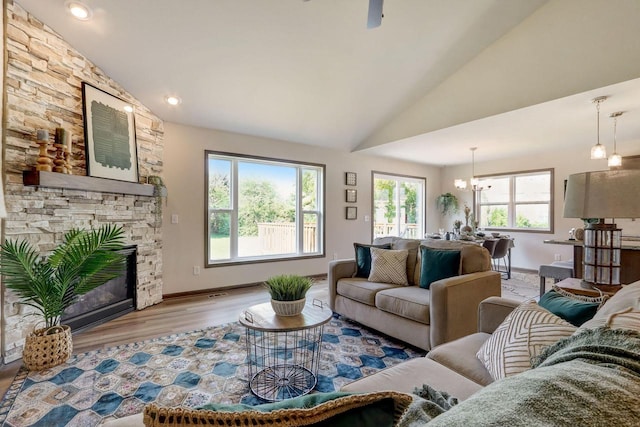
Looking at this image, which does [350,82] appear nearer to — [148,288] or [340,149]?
[340,149]

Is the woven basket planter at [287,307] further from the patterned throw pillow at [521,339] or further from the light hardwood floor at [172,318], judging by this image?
the light hardwood floor at [172,318]

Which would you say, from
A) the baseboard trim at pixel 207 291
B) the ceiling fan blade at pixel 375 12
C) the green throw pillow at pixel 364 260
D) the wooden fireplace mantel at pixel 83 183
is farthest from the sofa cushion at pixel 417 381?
the baseboard trim at pixel 207 291

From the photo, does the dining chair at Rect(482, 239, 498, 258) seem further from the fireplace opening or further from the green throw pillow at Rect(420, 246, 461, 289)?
the fireplace opening

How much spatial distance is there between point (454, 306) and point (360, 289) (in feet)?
2.96

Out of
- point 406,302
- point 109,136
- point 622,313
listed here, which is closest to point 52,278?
point 109,136

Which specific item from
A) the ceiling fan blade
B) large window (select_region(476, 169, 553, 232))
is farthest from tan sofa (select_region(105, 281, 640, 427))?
large window (select_region(476, 169, 553, 232))

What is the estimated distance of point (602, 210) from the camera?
165cm

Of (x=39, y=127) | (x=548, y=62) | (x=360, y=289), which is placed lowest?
(x=360, y=289)

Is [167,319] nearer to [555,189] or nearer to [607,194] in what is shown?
[607,194]

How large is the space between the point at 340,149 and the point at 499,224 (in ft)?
12.9

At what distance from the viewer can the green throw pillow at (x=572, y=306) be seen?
1309 mm

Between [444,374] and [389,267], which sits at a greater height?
[389,267]

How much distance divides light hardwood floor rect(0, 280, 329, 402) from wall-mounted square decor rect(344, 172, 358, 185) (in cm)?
220

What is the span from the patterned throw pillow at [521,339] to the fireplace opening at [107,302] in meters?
3.42
